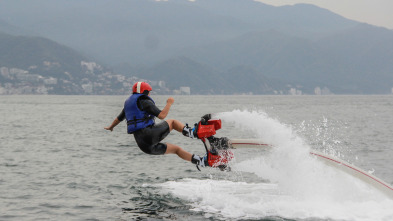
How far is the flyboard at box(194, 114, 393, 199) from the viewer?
12.6 metres

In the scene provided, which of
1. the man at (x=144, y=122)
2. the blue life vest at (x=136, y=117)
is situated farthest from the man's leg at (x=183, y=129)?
the blue life vest at (x=136, y=117)

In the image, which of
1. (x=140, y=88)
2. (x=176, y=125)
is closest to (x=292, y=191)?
(x=176, y=125)

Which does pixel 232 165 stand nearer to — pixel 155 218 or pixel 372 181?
pixel 155 218

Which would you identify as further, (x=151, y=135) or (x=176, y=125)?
(x=176, y=125)

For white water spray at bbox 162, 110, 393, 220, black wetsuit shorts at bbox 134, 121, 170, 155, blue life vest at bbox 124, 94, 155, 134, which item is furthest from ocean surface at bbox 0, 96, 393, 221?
blue life vest at bbox 124, 94, 155, 134

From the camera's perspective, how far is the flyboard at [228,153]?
41.2 ft

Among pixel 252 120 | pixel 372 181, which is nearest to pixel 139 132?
pixel 252 120

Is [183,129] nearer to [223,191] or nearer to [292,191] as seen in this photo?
[223,191]

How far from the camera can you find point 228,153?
13203 millimetres

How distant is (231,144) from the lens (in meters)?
13.3

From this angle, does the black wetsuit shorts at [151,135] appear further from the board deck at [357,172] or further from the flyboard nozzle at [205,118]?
the board deck at [357,172]

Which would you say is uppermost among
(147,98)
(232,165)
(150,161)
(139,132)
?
(147,98)

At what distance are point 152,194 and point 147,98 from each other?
164 inches

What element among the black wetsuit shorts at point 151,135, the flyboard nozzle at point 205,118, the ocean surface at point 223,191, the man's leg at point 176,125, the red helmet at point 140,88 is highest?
the red helmet at point 140,88
